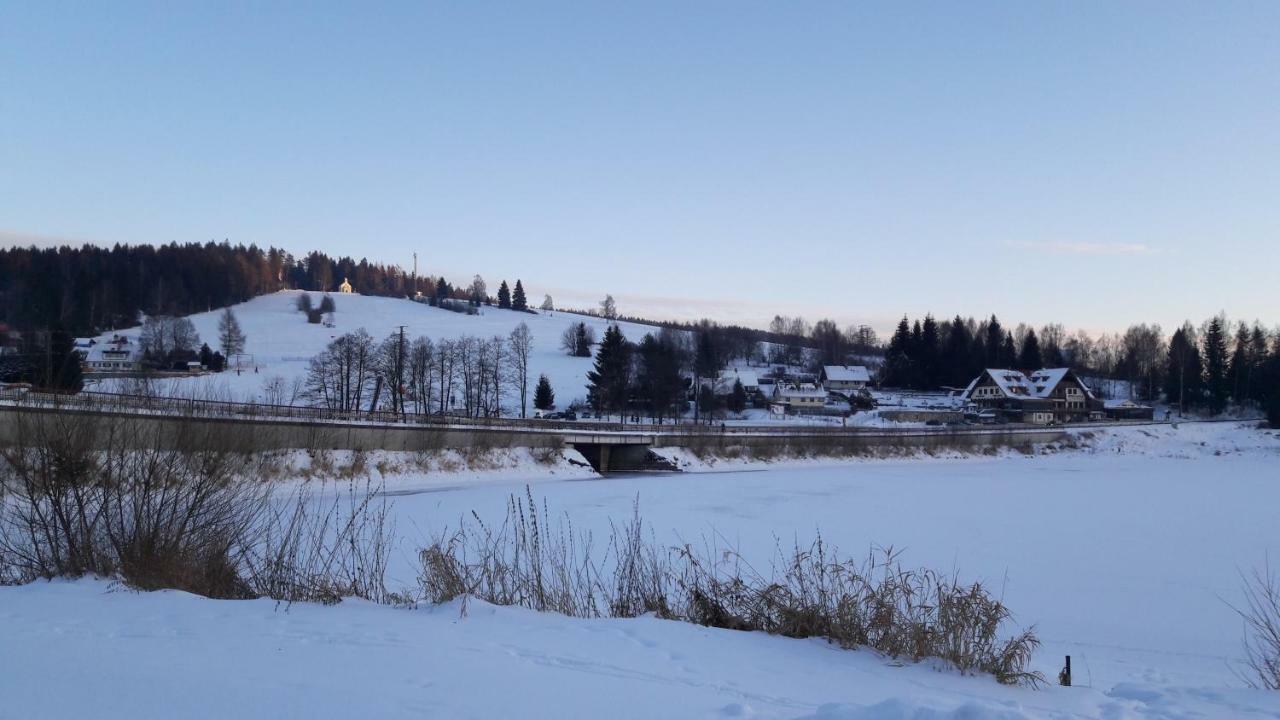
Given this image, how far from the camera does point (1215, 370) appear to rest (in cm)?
9775

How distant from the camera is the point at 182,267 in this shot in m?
125

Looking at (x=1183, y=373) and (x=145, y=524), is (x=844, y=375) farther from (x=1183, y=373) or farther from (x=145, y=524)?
(x=145, y=524)

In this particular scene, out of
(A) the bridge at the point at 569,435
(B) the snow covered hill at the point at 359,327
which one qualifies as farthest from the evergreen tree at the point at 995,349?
(B) the snow covered hill at the point at 359,327

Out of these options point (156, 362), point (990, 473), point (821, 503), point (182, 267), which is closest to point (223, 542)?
point (821, 503)

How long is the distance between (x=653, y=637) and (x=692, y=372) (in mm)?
97501

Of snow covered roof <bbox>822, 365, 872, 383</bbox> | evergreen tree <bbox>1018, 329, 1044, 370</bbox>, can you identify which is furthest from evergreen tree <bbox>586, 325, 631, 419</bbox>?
evergreen tree <bbox>1018, 329, 1044, 370</bbox>

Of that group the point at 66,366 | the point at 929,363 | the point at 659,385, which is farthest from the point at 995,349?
the point at 66,366

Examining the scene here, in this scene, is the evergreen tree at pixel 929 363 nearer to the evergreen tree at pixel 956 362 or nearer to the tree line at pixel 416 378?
the evergreen tree at pixel 956 362

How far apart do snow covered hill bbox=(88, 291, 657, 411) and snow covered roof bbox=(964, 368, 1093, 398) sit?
2070 inches

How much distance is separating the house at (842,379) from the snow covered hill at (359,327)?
3677 cm

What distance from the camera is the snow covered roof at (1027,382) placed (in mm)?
98000

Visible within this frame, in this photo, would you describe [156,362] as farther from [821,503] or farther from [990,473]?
[990,473]

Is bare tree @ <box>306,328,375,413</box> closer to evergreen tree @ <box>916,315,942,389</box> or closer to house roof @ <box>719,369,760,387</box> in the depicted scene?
house roof @ <box>719,369,760,387</box>

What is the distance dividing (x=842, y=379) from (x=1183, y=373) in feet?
143
